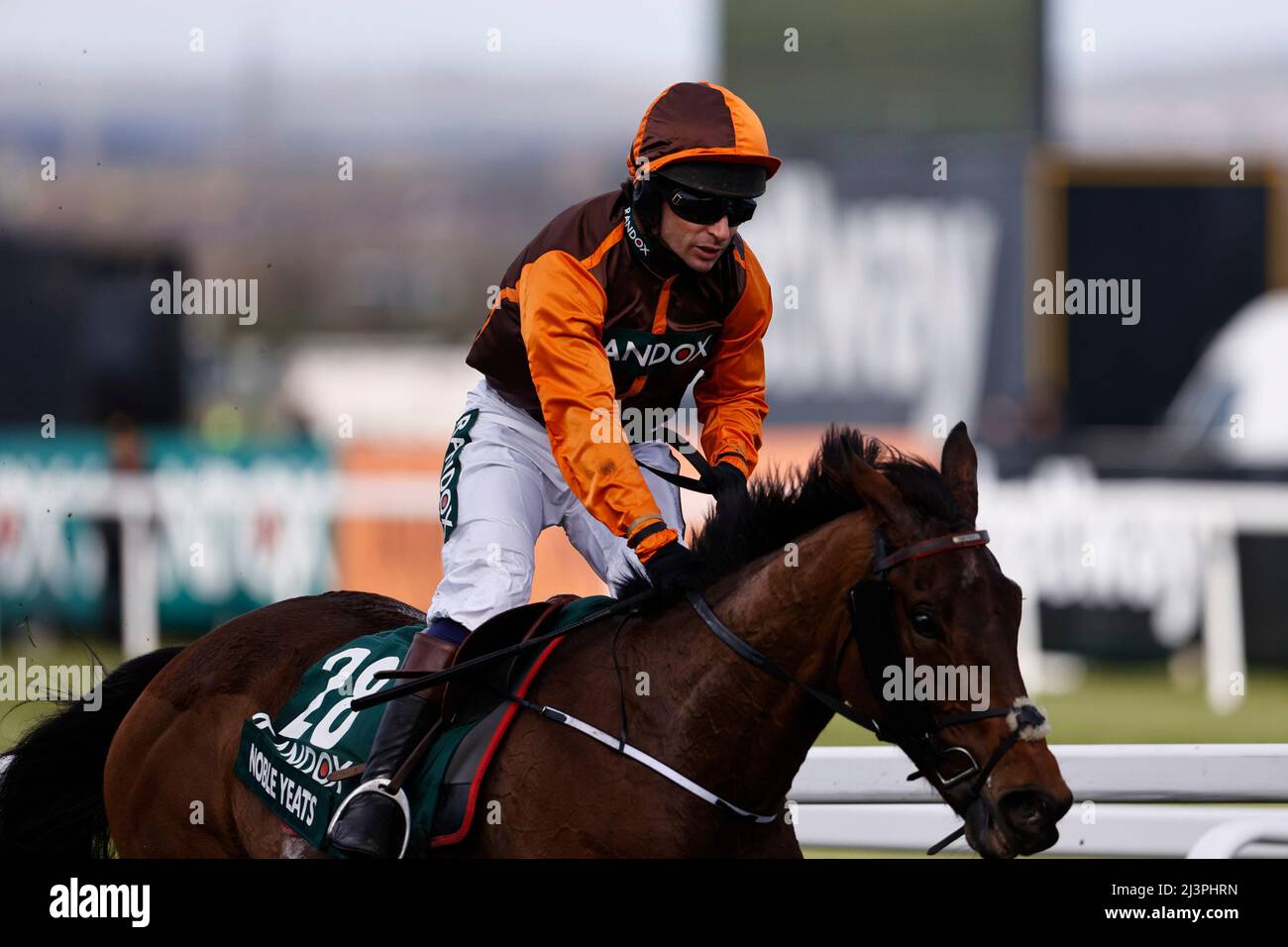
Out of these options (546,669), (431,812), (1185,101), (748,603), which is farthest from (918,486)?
(1185,101)

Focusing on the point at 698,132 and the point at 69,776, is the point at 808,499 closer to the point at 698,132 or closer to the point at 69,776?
the point at 698,132

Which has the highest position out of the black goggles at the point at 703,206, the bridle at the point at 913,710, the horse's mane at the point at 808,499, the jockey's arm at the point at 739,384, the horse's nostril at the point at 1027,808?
the black goggles at the point at 703,206

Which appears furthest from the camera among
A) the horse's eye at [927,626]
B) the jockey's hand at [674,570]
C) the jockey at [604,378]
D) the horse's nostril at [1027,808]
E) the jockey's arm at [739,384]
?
the jockey's arm at [739,384]

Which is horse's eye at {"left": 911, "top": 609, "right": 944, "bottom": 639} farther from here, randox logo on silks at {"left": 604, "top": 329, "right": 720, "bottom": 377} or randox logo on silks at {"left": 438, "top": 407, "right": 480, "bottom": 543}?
randox logo on silks at {"left": 438, "top": 407, "right": 480, "bottom": 543}

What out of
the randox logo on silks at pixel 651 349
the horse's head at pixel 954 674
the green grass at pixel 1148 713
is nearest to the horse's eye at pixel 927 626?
the horse's head at pixel 954 674

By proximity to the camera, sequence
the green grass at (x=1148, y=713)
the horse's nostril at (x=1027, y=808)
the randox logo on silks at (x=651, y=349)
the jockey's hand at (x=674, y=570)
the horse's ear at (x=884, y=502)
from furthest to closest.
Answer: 1. the green grass at (x=1148, y=713)
2. the randox logo on silks at (x=651, y=349)
3. the jockey's hand at (x=674, y=570)
4. the horse's ear at (x=884, y=502)
5. the horse's nostril at (x=1027, y=808)

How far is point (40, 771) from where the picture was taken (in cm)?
490

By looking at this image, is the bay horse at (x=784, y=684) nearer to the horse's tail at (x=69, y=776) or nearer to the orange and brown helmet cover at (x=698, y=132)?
the orange and brown helmet cover at (x=698, y=132)

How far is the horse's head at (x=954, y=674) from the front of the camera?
10.9 ft

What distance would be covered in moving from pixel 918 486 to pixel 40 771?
262 cm

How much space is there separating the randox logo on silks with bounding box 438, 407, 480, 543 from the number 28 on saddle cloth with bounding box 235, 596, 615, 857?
0.92 feet

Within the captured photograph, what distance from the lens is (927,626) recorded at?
343cm

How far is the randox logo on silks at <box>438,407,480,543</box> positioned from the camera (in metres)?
4.27
